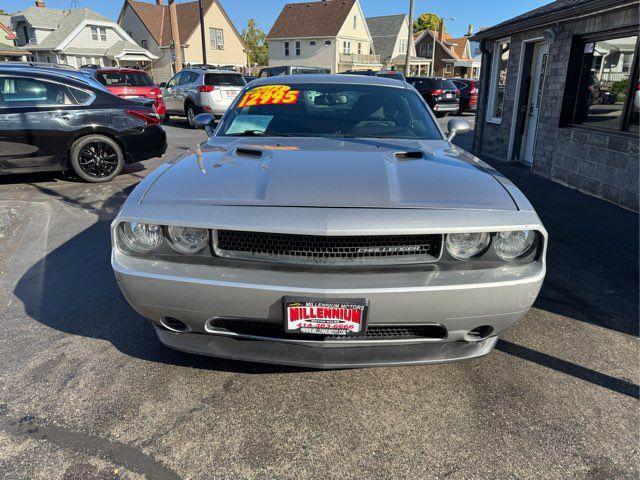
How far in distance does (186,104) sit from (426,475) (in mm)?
14920

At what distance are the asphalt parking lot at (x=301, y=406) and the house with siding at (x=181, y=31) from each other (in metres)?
45.5

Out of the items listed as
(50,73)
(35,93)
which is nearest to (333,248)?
(35,93)

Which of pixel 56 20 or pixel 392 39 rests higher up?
pixel 56 20

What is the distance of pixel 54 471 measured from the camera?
78.3 inches

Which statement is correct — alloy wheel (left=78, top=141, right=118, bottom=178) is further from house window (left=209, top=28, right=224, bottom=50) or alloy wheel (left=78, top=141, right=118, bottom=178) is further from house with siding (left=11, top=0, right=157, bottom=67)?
house window (left=209, top=28, right=224, bottom=50)

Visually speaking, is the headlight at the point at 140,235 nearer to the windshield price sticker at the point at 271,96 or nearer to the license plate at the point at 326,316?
the license plate at the point at 326,316

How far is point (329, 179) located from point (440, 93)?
19275mm

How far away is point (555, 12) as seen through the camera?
7.37 meters

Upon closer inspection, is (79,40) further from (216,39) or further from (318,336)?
(318,336)

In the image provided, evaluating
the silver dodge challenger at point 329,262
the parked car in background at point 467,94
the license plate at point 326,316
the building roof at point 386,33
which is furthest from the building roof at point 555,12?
the building roof at point 386,33

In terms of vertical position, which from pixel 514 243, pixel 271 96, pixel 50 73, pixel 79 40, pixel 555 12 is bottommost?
pixel 514 243

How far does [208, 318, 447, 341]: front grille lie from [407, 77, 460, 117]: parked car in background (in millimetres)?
18997

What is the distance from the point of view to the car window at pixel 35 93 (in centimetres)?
645

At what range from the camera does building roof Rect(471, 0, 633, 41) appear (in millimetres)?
6262
